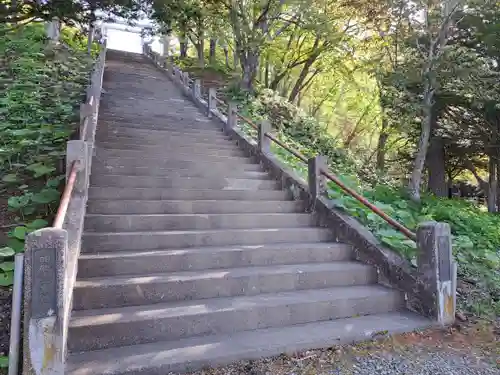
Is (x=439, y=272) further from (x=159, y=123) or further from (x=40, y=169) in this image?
(x=159, y=123)

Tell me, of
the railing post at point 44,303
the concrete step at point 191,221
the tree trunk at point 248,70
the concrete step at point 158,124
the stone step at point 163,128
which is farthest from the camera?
the tree trunk at point 248,70

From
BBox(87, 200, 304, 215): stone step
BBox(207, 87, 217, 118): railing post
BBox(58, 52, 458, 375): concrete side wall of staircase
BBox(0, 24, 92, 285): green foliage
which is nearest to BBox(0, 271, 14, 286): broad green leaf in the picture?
BBox(0, 24, 92, 285): green foliage

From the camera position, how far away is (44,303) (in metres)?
2.71

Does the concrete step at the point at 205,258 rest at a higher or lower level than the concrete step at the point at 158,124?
lower

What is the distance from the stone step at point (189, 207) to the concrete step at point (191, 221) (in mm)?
319

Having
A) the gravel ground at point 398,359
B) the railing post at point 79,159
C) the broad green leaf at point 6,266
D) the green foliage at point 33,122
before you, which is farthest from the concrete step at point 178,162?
the gravel ground at point 398,359

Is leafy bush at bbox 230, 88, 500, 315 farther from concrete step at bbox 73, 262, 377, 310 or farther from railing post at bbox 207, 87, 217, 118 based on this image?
railing post at bbox 207, 87, 217, 118

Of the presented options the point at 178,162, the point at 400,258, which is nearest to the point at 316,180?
the point at 400,258

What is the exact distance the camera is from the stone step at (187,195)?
542 cm

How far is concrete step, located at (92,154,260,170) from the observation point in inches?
254

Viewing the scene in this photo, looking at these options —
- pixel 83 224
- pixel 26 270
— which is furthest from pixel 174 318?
pixel 83 224

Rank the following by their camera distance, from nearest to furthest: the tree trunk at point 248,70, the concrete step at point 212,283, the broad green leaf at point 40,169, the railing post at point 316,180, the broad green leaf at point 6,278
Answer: the broad green leaf at point 6,278
the concrete step at point 212,283
the broad green leaf at point 40,169
the railing post at point 316,180
the tree trunk at point 248,70

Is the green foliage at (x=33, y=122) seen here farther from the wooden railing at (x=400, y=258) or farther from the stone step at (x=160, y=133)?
the wooden railing at (x=400, y=258)

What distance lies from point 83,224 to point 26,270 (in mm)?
1967
